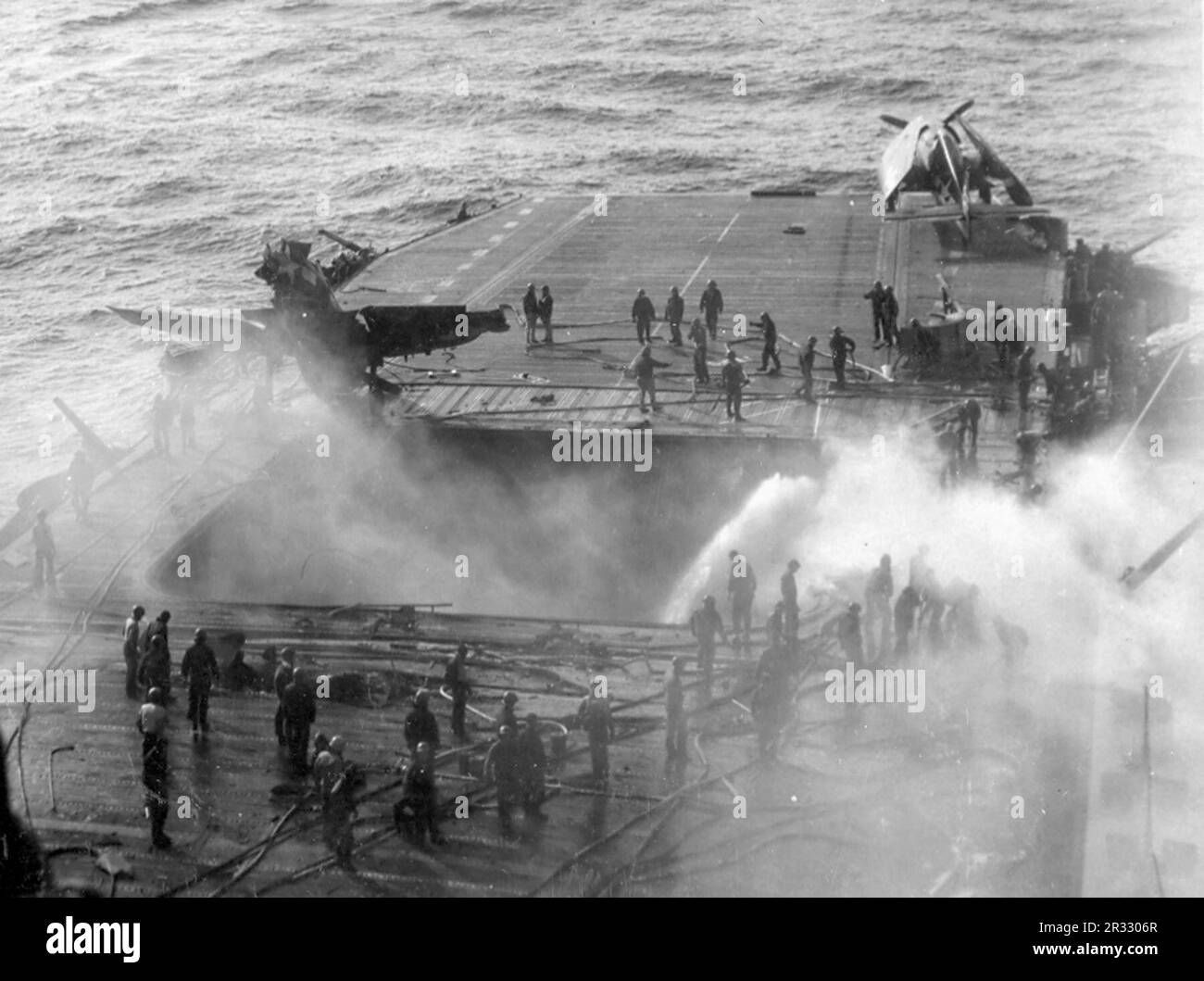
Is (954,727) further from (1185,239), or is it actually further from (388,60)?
(388,60)

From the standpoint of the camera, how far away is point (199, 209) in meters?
84.4

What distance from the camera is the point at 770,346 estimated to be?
141 feet

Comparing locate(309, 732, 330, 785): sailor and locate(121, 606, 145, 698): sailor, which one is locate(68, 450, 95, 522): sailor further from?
locate(309, 732, 330, 785): sailor

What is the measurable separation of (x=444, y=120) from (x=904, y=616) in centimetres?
7888

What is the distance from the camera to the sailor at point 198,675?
25000 millimetres

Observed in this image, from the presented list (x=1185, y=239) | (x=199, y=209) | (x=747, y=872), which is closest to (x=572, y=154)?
(x=199, y=209)

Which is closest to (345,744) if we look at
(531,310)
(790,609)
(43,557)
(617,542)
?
(790,609)

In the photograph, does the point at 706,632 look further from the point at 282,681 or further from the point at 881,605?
the point at 282,681

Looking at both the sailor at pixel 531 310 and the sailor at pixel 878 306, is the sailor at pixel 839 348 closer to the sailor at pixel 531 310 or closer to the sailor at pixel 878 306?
the sailor at pixel 878 306

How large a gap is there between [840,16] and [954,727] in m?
102

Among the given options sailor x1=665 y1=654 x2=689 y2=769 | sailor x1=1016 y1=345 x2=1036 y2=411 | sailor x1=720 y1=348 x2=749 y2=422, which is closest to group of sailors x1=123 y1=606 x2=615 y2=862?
sailor x1=665 y1=654 x2=689 y2=769

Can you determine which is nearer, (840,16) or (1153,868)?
(1153,868)

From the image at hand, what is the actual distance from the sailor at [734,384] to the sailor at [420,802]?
1939 centimetres
